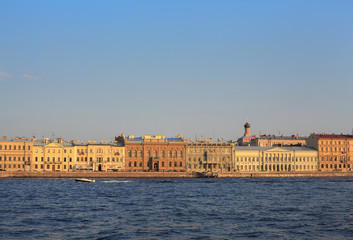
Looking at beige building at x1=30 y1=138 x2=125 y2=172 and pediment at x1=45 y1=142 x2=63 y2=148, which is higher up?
pediment at x1=45 y1=142 x2=63 y2=148

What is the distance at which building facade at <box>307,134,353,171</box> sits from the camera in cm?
12494

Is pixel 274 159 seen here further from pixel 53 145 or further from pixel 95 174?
pixel 53 145

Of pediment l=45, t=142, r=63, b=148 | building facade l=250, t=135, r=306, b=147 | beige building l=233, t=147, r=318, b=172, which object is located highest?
building facade l=250, t=135, r=306, b=147

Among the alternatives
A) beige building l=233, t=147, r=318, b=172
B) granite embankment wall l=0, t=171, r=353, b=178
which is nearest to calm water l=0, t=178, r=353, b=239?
Result: granite embankment wall l=0, t=171, r=353, b=178

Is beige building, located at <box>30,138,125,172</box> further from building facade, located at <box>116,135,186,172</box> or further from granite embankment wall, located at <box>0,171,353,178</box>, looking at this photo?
granite embankment wall, located at <box>0,171,353,178</box>

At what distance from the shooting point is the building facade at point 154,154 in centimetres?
11362

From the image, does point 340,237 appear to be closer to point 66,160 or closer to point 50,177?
point 50,177

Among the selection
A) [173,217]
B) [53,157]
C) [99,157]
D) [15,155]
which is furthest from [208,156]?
[173,217]

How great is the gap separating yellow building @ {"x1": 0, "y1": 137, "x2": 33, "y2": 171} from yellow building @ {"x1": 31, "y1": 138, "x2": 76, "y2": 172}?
56.4 inches

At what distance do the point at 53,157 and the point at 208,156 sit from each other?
3398 cm

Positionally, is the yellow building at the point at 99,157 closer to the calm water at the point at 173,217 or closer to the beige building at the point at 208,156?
the beige building at the point at 208,156

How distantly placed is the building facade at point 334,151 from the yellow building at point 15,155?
66.8 metres

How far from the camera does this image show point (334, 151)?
414ft

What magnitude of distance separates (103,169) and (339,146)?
187ft
